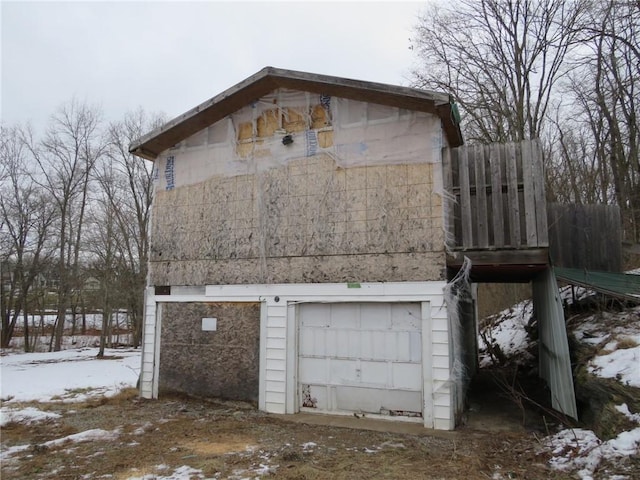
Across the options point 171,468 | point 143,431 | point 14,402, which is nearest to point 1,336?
point 14,402

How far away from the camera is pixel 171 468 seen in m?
5.35

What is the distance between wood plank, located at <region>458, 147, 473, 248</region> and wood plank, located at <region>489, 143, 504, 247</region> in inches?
14.7

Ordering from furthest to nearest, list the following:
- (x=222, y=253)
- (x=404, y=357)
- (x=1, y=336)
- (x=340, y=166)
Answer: (x=1, y=336), (x=222, y=253), (x=340, y=166), (x=404, y=357)

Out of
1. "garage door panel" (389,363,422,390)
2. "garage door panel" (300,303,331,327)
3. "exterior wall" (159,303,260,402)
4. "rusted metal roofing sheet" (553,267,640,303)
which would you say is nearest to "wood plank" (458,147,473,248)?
"rusted metal roofing sheet" (553,267,640,303)

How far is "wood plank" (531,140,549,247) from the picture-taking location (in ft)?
22.4

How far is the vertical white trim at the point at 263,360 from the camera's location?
8.08 meters

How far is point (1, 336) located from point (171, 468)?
2659 cm

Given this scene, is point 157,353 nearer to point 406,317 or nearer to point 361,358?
point 361,358

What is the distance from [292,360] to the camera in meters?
8.04

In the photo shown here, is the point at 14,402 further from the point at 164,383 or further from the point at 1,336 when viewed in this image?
the point at 1,336

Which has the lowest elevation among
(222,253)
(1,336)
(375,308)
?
(1,336)

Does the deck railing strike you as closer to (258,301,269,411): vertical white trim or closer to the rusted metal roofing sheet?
the rusted metal roofing sheet

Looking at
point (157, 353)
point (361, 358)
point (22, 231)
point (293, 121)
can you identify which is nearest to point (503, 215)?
point (361, 358)

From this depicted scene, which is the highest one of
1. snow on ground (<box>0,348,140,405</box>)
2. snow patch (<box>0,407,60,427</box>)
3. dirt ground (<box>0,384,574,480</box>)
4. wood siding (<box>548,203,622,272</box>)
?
wood siding (<box>548,203,622,272</box>)
